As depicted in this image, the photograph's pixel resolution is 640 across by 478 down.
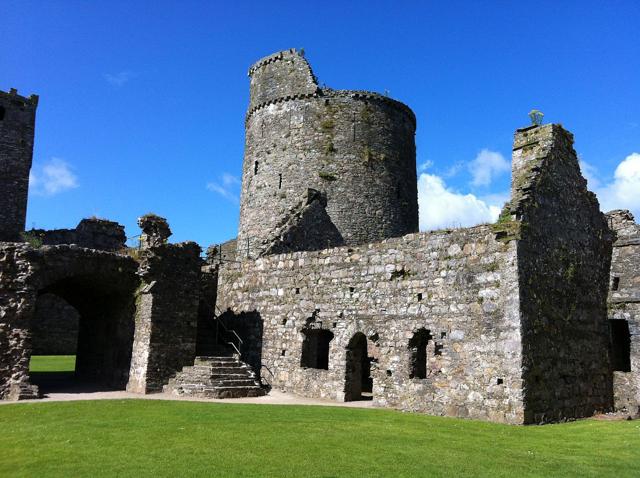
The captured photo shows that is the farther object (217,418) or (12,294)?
(12,294)

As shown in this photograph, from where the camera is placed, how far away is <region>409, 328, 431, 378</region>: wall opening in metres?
15.2

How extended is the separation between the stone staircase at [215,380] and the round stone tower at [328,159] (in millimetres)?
8743

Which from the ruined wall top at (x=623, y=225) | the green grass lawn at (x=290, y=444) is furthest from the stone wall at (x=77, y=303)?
the ruined wall top at (x=623, y=225)

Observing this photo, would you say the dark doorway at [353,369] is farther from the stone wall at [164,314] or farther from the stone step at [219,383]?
the stone wall at [164,314]

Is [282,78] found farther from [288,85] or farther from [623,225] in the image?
[623,225]

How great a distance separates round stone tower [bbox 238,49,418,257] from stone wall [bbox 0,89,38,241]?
19.8 metres

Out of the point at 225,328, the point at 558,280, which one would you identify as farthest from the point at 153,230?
the point at 558,280

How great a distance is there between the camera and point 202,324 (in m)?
21.5

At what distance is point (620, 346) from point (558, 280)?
620 cm

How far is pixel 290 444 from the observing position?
9.73 m

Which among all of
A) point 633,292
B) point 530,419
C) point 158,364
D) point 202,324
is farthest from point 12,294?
point 633,292

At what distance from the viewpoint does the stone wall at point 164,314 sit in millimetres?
18062

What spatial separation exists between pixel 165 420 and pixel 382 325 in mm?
6441

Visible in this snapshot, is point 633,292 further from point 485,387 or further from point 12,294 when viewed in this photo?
point 12,294
